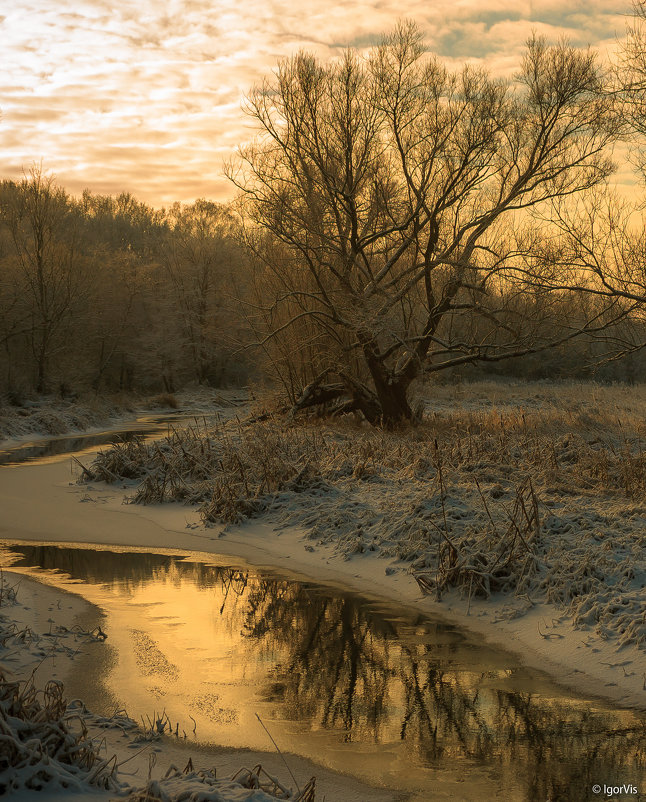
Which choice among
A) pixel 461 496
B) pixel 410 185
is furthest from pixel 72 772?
pixel 410 185

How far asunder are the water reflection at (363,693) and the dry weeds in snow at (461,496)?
3.60ft

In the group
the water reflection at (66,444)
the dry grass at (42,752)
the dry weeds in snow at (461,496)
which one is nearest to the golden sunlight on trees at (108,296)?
the water reflection at (66,444)

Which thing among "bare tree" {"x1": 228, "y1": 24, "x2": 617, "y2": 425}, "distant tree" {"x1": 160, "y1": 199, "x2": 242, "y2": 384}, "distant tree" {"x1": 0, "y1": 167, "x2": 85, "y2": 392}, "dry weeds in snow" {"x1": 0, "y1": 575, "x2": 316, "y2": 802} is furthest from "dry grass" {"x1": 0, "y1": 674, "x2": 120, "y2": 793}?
"distant tree" {"x1": 160, "y1": 199, "x2": 242, "y2": 384}

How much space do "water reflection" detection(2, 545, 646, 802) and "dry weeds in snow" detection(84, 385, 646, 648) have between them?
1096 mm

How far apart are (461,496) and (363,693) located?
203 inches

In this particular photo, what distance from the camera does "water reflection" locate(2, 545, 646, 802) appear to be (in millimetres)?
4617

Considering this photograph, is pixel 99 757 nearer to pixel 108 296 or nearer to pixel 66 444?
pixel 66 444

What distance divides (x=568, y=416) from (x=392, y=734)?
16740 millimetres

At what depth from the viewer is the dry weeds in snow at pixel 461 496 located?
787cm

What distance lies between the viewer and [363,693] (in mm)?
5738

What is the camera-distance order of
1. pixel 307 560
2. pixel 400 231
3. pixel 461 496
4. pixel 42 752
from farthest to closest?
pixel 400 231 → pixel 461 496 → pixel 307 560 → pixel 42 752

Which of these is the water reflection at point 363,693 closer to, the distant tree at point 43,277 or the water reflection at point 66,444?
the water reflection at point 66,444

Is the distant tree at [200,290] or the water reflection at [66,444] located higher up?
the distant tree at [200,290]

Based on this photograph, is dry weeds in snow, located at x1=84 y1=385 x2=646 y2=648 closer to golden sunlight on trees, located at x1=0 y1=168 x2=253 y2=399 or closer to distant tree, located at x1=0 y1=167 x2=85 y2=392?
golden sunlight on trees, located at x1=0 y1=168 x2=253 y2=399
